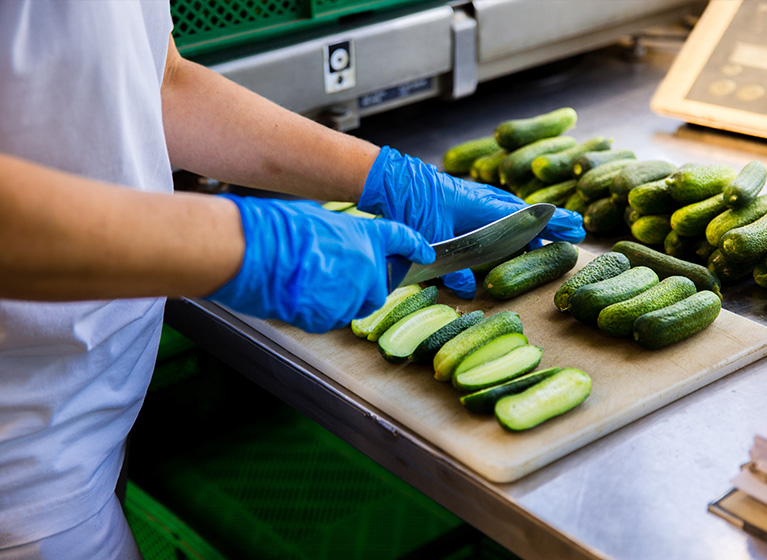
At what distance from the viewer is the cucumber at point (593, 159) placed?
2.52 m

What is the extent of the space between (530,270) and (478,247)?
0.23 m

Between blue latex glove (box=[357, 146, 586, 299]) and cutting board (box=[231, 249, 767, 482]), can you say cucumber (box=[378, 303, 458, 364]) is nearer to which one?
cutting board (box=[231, 249, 767, 482])

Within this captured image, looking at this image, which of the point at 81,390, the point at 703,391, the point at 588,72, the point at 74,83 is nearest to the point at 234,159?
the point at 74,83

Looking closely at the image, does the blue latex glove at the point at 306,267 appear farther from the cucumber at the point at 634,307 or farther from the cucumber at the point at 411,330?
the cucumber at the point at 634,307

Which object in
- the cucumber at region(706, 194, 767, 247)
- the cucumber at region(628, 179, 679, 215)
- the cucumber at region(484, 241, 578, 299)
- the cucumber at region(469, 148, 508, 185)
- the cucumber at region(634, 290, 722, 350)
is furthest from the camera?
the cucumber at region(469, 148, 508, 185)

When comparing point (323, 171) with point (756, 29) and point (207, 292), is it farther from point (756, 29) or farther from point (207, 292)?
point (756, 29)

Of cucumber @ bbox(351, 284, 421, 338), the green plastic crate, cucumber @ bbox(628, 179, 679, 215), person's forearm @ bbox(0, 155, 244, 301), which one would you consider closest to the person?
person's forearm @ bbox(0, 155, 244, 301)

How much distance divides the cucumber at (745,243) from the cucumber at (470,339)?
635 millimetres

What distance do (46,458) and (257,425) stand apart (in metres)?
1.47

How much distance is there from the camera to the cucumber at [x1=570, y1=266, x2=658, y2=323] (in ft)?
6.27

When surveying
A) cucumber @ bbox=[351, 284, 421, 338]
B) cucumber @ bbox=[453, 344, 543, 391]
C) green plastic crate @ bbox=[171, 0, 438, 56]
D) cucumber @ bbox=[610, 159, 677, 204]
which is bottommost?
cucumber @ bbox=[351, 284, 421, 338]

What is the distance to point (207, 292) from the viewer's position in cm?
143

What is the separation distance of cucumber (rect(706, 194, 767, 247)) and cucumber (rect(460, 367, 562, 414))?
773mm

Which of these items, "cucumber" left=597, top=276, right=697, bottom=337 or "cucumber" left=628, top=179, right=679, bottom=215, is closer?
"cucumber" left=597, top=276, right=697, bottom=337
